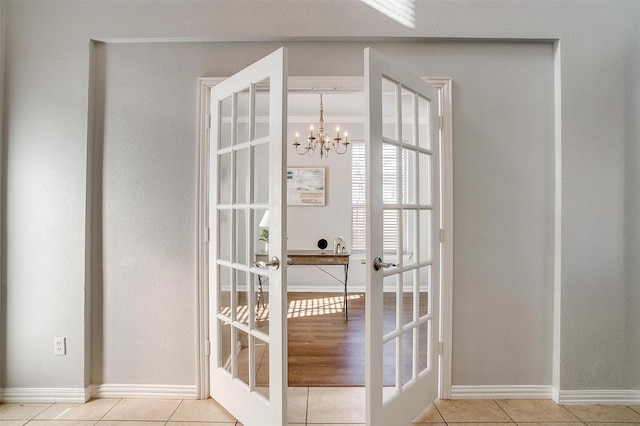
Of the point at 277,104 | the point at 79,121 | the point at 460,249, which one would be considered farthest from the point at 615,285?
the point at 79,121

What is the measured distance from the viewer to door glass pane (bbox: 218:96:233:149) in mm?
2084

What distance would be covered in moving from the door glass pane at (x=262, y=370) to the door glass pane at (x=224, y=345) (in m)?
0.18

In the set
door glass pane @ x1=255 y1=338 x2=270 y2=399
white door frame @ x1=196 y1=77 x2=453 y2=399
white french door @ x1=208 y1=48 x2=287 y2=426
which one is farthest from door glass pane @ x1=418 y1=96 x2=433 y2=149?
door glass pane @ x1=255 y1=338 x2=270 y2=399

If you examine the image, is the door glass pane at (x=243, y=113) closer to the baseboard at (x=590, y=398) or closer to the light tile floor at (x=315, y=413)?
the light tile floor at (x=315, y=413)

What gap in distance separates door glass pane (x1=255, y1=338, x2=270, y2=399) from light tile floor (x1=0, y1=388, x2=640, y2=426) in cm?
23

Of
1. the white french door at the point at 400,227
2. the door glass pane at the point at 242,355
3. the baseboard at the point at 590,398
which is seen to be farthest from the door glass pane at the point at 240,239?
the baseboard at the point at 590,398

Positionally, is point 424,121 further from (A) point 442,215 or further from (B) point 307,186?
(B) point 307,186

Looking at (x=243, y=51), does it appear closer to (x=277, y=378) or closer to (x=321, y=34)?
(x=321, y=34)

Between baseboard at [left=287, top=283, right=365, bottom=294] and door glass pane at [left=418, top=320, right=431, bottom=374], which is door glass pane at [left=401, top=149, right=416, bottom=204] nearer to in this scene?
door glass pane at [left=418, top=320, right=431, bottom=374]

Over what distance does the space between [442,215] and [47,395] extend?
8.86ft

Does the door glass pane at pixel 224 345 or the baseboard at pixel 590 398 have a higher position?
the door glass pane at pixel 224 345

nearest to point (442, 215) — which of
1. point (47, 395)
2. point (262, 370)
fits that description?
point (262, 370)

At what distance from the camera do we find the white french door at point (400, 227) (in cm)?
164

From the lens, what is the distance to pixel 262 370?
230 centimetres
